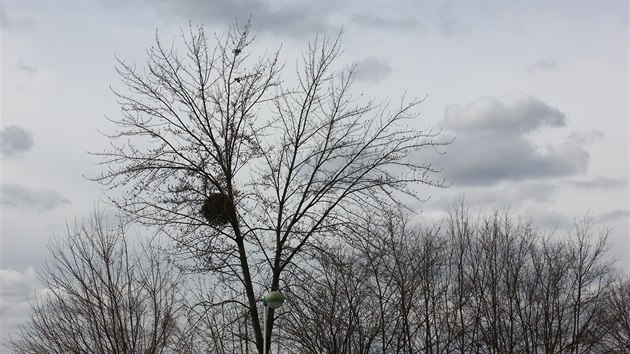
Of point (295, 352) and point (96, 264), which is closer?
point (96, 264)

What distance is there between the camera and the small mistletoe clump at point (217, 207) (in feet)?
44.0

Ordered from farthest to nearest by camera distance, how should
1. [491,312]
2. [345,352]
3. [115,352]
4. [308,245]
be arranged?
[491,312] → [345,352] → [115,352] → [308,245]

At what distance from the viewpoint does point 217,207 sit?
1341 cm

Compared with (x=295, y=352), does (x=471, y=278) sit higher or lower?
higher

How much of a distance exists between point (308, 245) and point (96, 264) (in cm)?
603

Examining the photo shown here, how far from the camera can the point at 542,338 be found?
Answer: 24516 millimetres

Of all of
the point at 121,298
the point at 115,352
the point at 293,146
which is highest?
the point at 293,146

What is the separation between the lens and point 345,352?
1970 cm

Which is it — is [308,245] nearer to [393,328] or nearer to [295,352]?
[295,352]

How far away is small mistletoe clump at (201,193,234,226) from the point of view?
13414mm

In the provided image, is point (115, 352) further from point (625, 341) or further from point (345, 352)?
point (625, 341)

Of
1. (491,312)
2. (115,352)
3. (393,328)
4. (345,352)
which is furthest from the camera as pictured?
(491,312)

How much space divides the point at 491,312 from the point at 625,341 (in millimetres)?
12569

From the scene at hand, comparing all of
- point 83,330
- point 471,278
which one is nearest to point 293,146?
point 83,330
